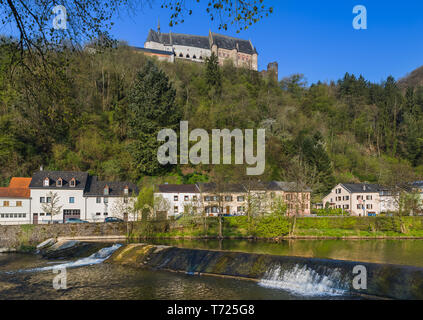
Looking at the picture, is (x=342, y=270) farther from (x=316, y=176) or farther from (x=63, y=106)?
(x=316, y=176)

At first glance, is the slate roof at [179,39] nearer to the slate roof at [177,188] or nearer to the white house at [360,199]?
the slate roof at [177,188]

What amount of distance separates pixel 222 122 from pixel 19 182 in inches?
1598

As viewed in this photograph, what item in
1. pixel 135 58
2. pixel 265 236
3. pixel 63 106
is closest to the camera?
pixel 63 106

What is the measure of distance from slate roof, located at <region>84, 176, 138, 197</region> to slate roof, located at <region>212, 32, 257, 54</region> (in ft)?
274

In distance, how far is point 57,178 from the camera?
49156mm

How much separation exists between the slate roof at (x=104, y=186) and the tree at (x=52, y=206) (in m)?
3.90

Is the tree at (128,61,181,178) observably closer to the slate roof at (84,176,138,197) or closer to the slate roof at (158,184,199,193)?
Result: the slate roof at (158,184,199,193)

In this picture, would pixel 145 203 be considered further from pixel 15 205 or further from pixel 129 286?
A: pixel 129 286

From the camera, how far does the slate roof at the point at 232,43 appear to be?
4889 inches

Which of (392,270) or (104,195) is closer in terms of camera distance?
(392,270)

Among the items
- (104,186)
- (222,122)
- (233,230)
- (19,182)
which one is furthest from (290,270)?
(222,122)

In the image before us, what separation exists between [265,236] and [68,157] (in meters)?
35.6
